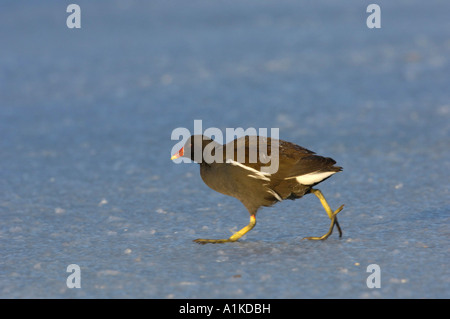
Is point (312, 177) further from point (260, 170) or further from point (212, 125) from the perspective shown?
point (212, 125)

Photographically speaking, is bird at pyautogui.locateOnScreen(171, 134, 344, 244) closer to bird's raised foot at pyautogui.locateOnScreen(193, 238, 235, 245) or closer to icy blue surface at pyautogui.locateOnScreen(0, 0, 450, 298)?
bird's raised foot at pyautogui.locateOnScreen(193, 238, 235, 245)

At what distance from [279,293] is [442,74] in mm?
7509

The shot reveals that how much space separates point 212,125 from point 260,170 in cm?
411

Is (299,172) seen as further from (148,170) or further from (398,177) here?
(148,170)

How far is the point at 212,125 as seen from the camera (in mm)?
8852

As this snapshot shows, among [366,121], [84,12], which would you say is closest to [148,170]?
[366,121]

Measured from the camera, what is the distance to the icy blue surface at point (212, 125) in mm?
4477

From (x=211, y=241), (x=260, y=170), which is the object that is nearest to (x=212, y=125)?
(x=211, y=241)

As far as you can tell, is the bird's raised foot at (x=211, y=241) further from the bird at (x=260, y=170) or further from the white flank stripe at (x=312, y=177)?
the white flank stripe at (x=312, y=177)

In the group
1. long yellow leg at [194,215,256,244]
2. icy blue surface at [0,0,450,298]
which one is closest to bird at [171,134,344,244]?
long yellow leg at [194,215,256,244]

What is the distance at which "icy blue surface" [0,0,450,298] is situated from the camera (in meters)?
4.48

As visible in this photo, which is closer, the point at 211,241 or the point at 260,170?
the point at 260,170

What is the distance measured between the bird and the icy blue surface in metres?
0.36

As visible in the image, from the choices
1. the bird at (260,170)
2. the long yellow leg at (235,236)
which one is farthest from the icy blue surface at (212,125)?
the bird at (260,170)
